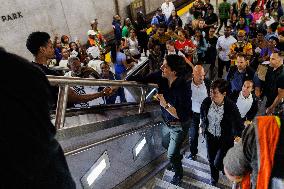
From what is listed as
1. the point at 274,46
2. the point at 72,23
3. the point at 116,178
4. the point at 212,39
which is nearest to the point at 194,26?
the point at 212,39

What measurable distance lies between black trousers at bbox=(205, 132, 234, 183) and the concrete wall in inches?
293

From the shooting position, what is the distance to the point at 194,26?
9.42m

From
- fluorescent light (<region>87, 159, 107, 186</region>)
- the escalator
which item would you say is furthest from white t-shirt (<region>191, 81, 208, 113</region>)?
fluorescent light (<region>87, 159, 107, 186</region>)

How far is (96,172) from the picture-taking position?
3.17 meters

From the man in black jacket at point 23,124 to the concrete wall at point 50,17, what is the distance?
8.98m

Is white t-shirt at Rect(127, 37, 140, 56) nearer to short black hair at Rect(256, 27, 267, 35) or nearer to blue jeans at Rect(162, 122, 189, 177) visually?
short black hair at Rect(256, 27, 267, 35)

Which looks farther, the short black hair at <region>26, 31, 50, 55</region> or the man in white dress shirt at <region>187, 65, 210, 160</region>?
the man in white dress shirt at <region>187, 65, 210, 160</region>

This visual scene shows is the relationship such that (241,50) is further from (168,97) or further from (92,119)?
(92,119)

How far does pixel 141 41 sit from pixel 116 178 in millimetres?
8233

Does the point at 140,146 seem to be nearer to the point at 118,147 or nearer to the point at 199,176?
the point at 118,147

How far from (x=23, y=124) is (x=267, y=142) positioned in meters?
1.28

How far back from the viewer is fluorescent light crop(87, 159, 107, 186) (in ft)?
9.98

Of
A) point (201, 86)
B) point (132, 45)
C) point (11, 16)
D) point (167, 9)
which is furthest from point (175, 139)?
point (167, 9)

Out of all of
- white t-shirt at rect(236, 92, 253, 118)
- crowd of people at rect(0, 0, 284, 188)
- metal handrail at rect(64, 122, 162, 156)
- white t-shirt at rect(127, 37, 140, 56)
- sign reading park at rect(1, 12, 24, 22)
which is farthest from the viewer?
white t-shirt at rect(127, 37, 140, 56)
